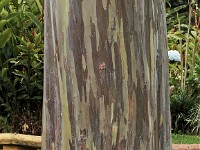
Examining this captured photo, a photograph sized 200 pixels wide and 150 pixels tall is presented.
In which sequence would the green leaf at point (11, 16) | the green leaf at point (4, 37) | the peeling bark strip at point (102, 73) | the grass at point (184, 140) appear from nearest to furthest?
the peeling bark strip at point (102, 73) < the green leaf at point (4, 37) < the green leaf at point (11, 16) < the grass at point (184, 140)

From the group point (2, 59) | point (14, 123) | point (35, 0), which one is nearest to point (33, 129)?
point (14, 123)

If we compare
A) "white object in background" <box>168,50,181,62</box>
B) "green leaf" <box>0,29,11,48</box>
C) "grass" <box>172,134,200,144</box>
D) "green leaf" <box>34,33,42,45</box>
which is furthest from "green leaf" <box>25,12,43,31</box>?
"white object in background" <box>168,50,181,62</box>

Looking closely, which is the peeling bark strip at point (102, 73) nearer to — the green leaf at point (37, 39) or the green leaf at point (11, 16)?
the green leaf at point (37, 39)

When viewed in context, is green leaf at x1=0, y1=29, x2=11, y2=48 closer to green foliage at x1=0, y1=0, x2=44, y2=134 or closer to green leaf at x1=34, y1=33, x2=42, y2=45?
green foliage at x1=0, y1=0, x2=44, y2=134

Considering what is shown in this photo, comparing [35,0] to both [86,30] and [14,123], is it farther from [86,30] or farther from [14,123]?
[86,30]

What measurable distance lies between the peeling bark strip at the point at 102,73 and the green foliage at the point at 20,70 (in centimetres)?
450

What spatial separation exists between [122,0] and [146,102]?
1.50 feet

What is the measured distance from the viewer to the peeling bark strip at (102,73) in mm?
2420

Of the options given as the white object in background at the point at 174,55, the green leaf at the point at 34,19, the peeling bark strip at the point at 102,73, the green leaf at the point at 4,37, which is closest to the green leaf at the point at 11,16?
the green leaf at the point at 34,19

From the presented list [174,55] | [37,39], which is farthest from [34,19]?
[174,55]

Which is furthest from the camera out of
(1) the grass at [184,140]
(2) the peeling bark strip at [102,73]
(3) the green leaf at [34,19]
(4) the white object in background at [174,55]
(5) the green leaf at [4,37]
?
(4) the white object in background at [174,55]

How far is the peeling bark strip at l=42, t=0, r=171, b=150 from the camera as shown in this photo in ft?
7.94

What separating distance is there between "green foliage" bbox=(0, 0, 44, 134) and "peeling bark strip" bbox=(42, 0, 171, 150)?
4502mm

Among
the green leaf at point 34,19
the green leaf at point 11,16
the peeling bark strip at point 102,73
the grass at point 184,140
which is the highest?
the green leaf at point 11,16
